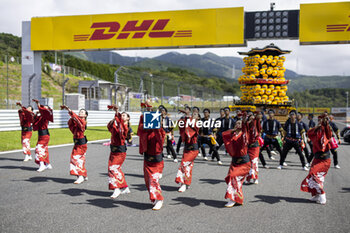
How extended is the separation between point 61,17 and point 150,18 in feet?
21.2

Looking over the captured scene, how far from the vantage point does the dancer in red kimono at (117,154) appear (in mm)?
6188

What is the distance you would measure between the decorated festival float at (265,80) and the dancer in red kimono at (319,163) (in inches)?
412

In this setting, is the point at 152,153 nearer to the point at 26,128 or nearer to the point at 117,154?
the point at 117,154

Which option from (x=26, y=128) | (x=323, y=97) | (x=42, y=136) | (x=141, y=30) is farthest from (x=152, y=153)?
(x=323, y=97)

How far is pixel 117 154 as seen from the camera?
6.31 metres

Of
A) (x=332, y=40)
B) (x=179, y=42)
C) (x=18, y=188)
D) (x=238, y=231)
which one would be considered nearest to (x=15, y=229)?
(x=18, y=188)

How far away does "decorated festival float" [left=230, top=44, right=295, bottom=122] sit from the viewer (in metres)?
17.1

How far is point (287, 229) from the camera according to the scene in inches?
180

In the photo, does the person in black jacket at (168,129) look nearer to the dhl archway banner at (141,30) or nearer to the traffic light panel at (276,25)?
the dhl archway banner at (141,30)

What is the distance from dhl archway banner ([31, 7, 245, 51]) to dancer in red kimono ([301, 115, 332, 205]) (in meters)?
14.8

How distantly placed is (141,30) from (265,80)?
30.5 ft

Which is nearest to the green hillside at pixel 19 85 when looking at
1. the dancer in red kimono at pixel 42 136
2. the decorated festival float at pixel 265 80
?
the dancer in red kimono at pixel 42 136

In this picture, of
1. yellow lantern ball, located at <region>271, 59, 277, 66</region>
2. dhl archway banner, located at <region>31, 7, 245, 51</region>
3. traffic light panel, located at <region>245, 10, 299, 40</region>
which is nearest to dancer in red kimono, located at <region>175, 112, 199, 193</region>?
yellow lantern ball, located at <region>271, 59, 277, 66</region>

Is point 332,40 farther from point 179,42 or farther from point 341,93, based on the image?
point 341,93
